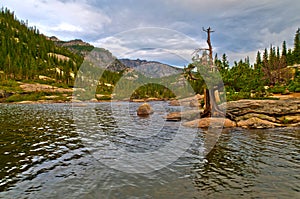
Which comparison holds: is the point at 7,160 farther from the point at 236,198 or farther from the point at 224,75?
the point at 224,75

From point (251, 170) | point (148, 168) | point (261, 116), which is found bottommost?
point (148, 168)

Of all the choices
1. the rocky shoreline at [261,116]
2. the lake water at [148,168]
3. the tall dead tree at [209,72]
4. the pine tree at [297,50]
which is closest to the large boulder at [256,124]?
the rocky shoreline at [261,116]

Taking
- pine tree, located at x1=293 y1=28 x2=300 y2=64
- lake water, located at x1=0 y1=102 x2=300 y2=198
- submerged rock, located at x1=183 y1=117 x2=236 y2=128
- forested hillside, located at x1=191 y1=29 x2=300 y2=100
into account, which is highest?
pine tree, located at x1=293 y1=28 x2=300 y2=64

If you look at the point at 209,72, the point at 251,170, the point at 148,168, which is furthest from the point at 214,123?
the point at 148,168

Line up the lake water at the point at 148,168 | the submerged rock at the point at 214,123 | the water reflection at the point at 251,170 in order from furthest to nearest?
the submerged rock at the point at 214,123
the lake water at the point at 148,168
the water reflection at the point at 251,170

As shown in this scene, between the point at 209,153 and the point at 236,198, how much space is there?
6.84 meters

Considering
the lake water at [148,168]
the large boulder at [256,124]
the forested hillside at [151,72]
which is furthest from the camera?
the forested hillside at [151,72]

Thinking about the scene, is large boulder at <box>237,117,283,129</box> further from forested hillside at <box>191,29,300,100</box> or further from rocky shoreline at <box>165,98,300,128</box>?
forested hillside at <box>191,29,300,100</box>

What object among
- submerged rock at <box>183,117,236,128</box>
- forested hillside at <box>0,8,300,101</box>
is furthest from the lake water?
forested hillside at <box>0,8,300,101</box>

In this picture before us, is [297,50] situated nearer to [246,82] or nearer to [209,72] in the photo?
[246,82]

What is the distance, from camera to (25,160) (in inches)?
548

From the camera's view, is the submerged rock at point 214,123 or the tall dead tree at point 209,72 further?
the tall dead tree at point 209,72

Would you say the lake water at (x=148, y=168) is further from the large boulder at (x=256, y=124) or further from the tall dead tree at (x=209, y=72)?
the tall dead tree at (x=209, y=72)

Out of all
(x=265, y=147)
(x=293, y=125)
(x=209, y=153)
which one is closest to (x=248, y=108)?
(x=293, y=125)
